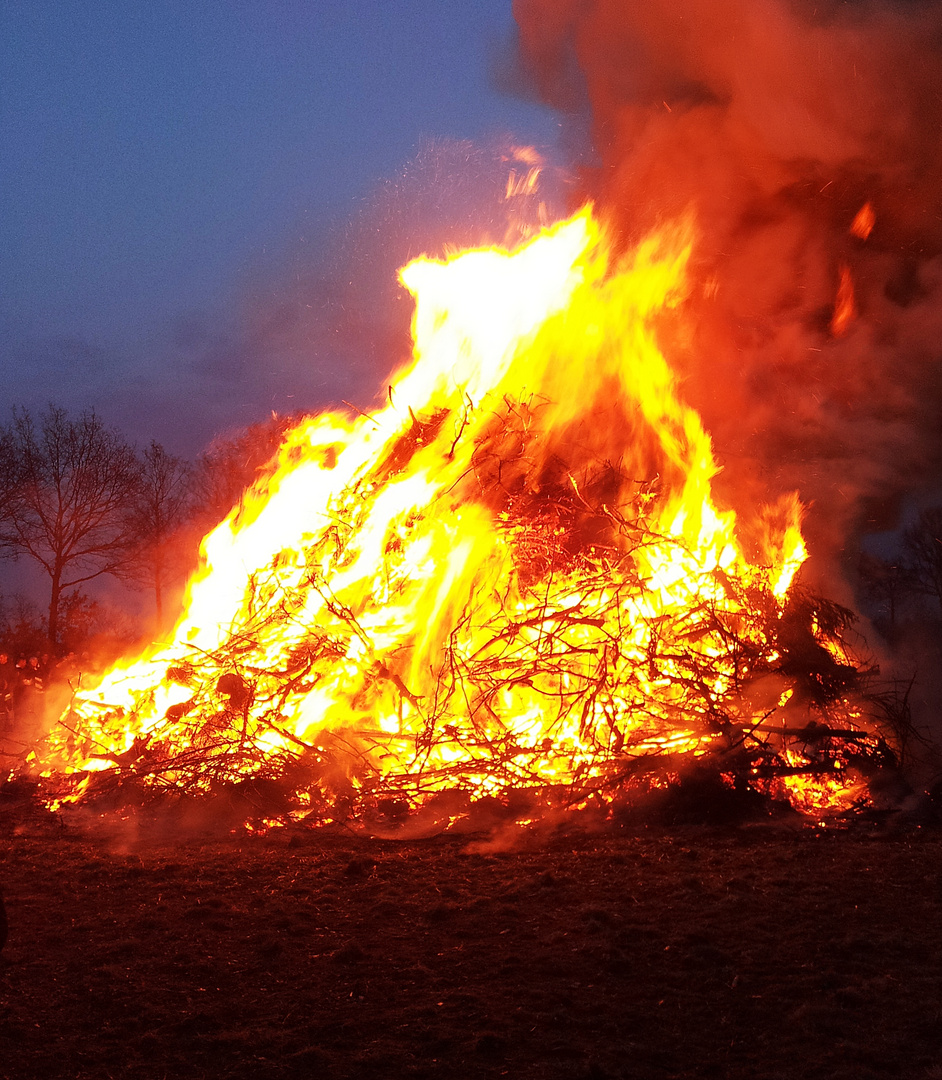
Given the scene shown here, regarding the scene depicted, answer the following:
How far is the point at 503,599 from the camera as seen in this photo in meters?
6.66

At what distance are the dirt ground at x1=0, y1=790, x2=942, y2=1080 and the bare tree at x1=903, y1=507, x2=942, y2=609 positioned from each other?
73.0ft

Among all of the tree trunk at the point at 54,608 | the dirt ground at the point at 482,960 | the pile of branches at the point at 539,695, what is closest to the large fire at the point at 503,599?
the pile of branches at the point at 539,695

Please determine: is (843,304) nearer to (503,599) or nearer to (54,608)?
(503,599)

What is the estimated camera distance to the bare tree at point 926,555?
24.2 meters

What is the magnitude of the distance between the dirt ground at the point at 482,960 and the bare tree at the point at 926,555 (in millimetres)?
22241

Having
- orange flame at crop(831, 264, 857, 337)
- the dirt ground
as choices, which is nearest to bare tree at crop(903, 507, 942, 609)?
orange flame at crop(831, 264, 857, 337)

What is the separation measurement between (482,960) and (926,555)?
1000 inches

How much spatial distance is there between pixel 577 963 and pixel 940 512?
1027 inches

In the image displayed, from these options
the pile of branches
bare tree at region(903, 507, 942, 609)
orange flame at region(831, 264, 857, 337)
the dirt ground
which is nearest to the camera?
the dirt ground

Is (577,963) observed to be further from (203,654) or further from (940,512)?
(940,512)

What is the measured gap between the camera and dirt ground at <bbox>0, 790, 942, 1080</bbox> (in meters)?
2.32

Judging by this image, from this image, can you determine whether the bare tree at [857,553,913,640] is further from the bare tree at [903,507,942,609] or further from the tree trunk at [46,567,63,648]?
the tree trunk at [46,567,63,648]

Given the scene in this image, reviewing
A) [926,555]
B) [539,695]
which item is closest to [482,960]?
[539,695]

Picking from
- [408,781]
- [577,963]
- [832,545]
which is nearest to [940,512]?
[832,545]
